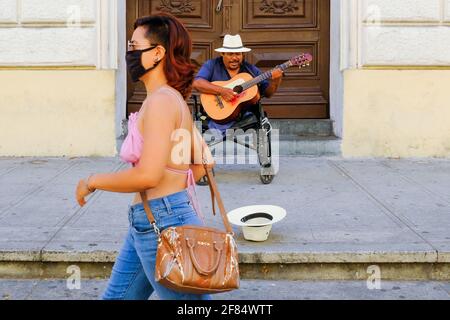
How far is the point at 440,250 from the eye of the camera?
5.11 m

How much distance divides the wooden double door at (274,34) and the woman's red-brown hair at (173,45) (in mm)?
6647

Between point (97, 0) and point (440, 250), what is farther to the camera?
point (97, 0)

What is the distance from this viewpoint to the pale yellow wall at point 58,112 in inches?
360

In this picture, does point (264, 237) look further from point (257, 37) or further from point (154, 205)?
point (257, 37)

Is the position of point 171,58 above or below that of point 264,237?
above

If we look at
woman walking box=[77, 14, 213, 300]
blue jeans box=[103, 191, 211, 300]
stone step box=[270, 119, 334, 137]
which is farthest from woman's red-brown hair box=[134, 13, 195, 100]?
stone step box=[270, 119, 334, 137]

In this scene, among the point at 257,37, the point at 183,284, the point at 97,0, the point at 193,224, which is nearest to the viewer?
the point at 183,284

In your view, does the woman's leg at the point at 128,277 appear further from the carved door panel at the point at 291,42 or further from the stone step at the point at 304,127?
the carved door panel at the point at 291,42

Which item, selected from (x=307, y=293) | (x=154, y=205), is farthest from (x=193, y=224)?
(x=307, y=293)

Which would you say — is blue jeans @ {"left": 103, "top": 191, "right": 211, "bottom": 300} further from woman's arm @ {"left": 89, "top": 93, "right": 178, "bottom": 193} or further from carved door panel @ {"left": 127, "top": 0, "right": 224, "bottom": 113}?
carved door panel @ {"left": 127, "top": 0, "right": 224, "bottom": 113}

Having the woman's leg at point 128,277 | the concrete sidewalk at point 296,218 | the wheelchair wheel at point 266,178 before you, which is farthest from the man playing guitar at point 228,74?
the woman's leg at point 128,277

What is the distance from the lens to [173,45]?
310 cm

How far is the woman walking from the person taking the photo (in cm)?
Result: 292

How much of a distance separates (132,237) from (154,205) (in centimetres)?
21
